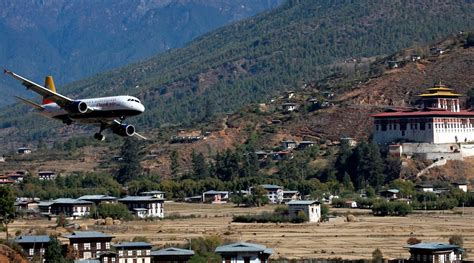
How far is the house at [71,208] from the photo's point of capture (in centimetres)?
15012

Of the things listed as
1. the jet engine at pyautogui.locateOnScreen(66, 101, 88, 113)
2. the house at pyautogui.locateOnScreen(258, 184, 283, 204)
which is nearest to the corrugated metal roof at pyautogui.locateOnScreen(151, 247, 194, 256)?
the jet engine at pyautogui.locateOnScreen(66, 101, 88, 113)

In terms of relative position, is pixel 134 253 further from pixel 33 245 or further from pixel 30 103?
pixel 30 103

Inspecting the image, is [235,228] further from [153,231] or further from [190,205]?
[190,205]

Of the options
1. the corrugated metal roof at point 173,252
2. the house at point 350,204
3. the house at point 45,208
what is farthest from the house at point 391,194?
the corrugated metal roof at point 173,252

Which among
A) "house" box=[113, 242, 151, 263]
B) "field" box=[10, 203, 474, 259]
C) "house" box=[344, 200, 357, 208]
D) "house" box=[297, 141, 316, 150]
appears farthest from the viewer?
"house" box=[297, 141, 316, 150]

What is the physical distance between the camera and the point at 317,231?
424 feet

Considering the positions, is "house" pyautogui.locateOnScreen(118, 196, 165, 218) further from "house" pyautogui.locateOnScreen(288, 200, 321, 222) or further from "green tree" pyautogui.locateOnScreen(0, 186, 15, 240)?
"green tree" pyautogui.locateOnScreen(0, 186, 15, 240)

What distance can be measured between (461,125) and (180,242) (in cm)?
7513

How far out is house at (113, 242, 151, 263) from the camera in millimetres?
98938

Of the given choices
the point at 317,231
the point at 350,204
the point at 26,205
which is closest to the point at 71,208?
the point at 26,205

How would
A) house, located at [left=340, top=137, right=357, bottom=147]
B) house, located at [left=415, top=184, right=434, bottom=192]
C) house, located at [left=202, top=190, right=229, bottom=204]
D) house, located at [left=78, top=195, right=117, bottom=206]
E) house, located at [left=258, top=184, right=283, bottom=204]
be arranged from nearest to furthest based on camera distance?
house, located at [left=78, top=195, right=117, bottom=206], house, located at [left=415, top=184, right=434, bottom=192], house, located at [left=258, top=184, right=283, bottom=204], house, located at [left=202, top=190, right=229, bottom=204], house, located at [left=340, top=137, right=357, bottom=147]

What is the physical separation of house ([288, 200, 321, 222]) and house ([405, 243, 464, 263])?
40599mm

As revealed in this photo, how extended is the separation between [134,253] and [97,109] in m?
31.3

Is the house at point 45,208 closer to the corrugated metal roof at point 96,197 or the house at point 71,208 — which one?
the house at point 71,208
